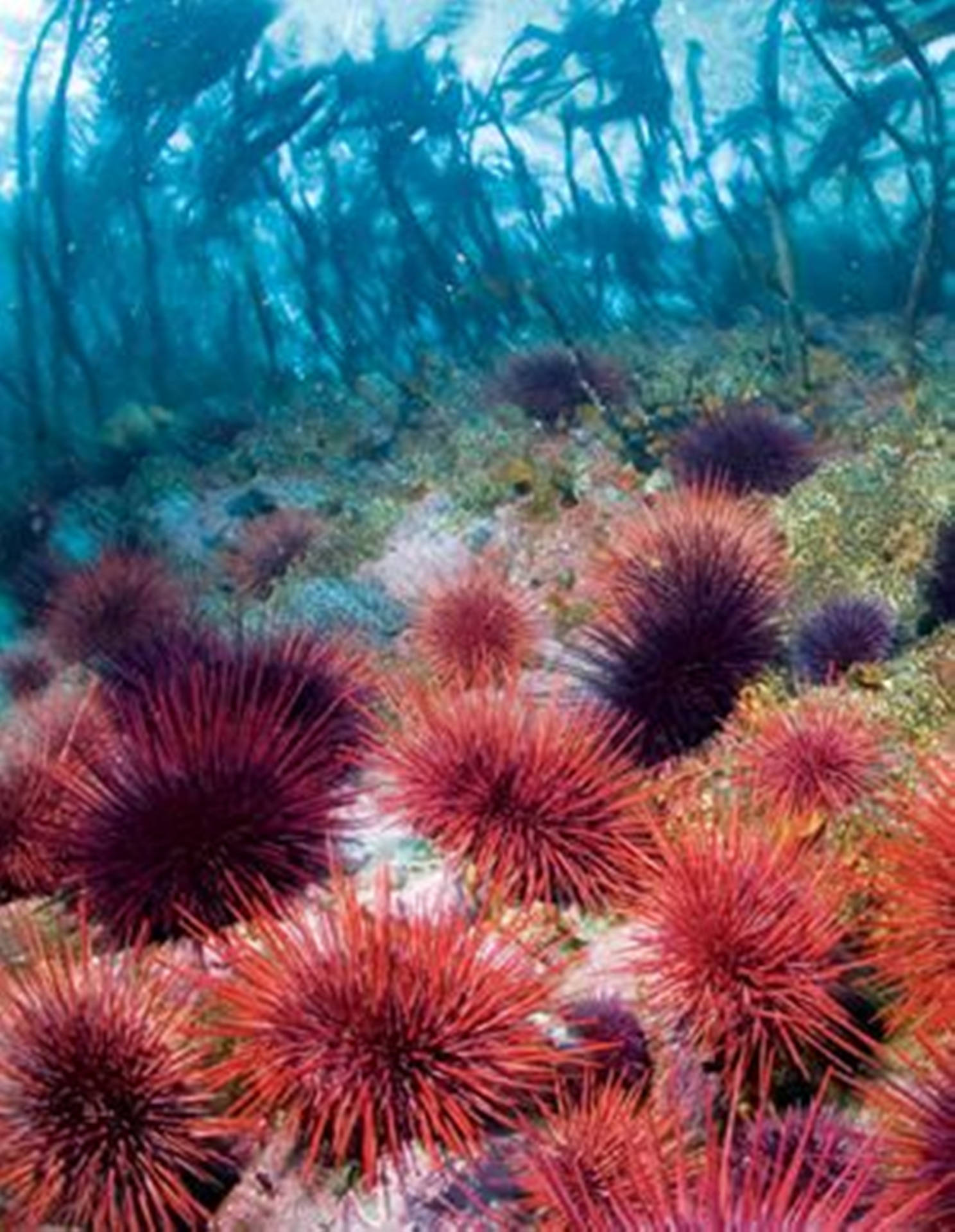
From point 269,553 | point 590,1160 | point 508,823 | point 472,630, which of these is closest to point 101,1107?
point 590,1160

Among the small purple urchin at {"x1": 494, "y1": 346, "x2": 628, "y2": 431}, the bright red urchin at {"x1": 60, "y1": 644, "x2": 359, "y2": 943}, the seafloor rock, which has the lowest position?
the bright red urchin at {"x1": 60, "y1": 644, "x2": 359, "y2": 943}

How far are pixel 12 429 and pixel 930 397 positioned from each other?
16971 mm

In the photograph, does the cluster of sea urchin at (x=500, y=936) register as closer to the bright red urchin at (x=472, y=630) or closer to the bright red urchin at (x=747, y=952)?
the bright red urchin at (x=747, y=952)

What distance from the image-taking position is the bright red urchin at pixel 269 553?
12.2m

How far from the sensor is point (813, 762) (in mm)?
4555

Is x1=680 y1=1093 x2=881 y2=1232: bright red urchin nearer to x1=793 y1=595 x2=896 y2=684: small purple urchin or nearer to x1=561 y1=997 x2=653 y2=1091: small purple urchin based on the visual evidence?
x1=561 y1=997 x2=653 y2=1091: small purple urchin

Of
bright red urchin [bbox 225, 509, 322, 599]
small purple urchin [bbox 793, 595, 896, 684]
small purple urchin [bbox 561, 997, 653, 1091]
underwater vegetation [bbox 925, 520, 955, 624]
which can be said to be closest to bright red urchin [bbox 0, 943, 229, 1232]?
small purple urchin [bbox 561, 997, 653, 1091]

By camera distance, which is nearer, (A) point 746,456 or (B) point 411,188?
(A) point 746,456

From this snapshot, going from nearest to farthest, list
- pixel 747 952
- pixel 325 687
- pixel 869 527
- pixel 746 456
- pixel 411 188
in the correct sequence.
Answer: pixel 747 952 → pixel 325 687 → pixel 869 527 → pixel 746 456 → pixel 411 188

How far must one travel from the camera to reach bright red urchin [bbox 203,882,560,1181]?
123 inches

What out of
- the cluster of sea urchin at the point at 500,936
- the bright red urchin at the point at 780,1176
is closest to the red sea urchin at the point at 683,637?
the cluster of sea urchin at the point at 500,936

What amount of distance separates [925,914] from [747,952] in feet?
1.80

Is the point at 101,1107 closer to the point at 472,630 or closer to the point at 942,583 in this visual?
the point at 472,630

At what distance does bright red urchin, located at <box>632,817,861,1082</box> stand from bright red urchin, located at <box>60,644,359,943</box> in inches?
56.4
